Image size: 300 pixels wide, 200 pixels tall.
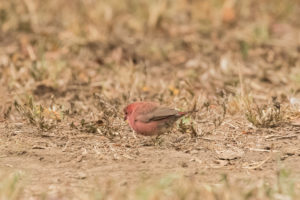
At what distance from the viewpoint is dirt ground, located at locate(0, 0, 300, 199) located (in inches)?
128

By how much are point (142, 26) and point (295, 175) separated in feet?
14.8

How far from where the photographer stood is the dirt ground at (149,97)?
3247 millimetres

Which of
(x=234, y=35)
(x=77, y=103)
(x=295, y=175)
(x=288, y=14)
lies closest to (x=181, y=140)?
(x=295, y=175)

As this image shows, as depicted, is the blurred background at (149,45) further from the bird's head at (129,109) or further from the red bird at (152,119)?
the red bird at (152,119)

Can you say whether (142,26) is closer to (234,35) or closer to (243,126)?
(234,35)

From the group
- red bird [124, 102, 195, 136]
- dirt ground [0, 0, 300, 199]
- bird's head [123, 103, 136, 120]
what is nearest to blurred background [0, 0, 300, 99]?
dirt ground [0, 0, 300, 199]

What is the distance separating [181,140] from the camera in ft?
13.3

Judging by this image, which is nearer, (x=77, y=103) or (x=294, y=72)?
(x=77, y=103)

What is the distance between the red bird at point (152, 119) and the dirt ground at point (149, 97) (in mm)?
91

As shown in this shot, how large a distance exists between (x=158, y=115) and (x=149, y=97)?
132 centimetres

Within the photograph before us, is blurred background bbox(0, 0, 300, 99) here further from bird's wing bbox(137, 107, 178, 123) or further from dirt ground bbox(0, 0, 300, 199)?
bird's wing bbox(137, 107, 178, 123)

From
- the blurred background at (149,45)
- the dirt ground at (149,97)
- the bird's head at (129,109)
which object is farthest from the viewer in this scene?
the blurred background at (149,45)

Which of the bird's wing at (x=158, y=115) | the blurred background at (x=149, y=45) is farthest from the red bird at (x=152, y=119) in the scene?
the blurred background at (x=149, y=45)

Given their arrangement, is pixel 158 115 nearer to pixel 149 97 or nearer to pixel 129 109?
pixel 129 109
